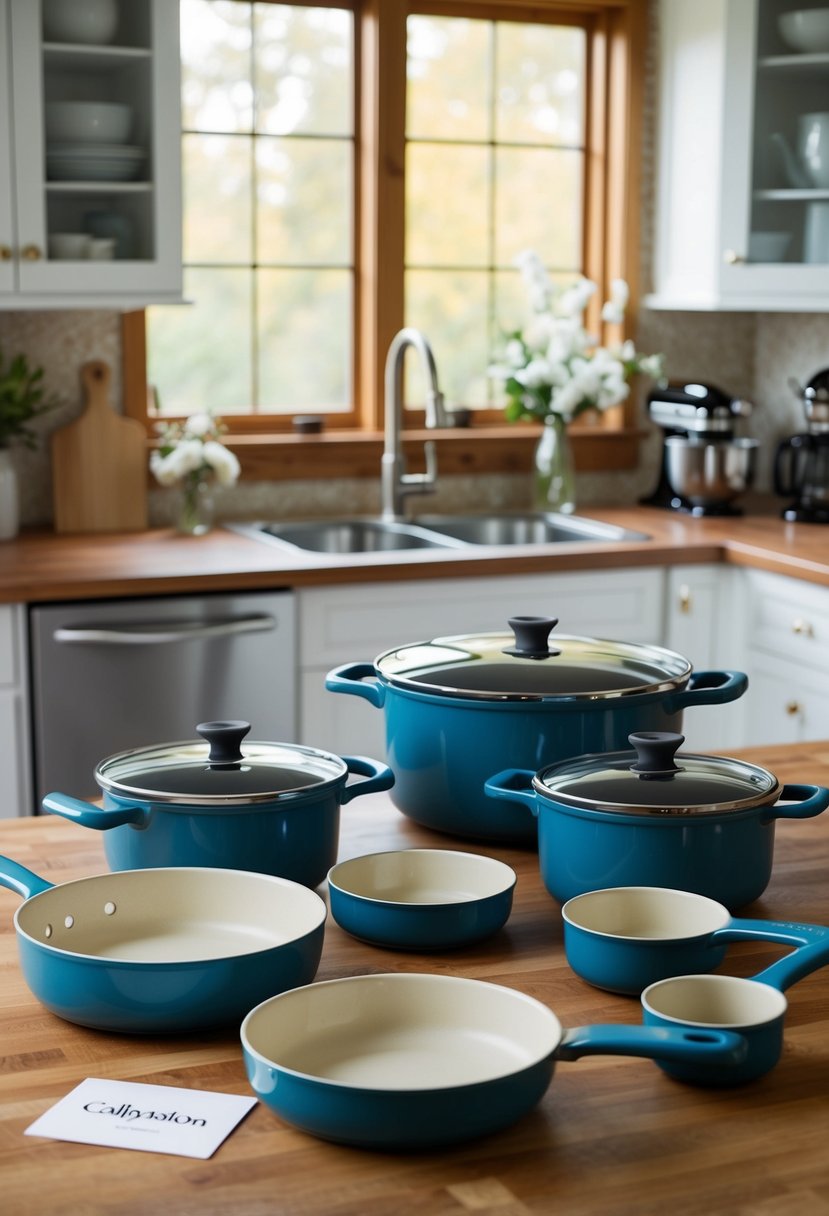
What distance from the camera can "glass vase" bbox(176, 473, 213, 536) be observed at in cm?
353

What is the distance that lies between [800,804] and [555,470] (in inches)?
105

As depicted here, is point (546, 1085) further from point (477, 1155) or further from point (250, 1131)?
point (250, 1131)

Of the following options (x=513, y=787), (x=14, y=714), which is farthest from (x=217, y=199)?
(x=513, y=787)

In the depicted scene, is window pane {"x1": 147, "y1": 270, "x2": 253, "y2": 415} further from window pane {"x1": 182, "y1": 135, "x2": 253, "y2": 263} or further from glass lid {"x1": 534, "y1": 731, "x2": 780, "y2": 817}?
glass lid {"x1": 534, "y1": 731, "x2": 780, "y2": 817}

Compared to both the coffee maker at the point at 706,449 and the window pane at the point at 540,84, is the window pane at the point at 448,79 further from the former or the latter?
the coffee maker at the point at 706,449

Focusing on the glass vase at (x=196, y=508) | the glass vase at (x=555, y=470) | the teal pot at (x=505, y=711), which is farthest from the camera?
the glass vase at (x=555, y=470)

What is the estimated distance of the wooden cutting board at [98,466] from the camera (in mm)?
3590

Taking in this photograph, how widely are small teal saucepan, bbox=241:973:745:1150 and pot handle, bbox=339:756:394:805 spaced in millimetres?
301

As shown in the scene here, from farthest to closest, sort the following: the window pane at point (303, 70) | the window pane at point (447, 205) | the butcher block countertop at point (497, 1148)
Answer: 1. the window pane at point (447, 205)
2. the window pane at point (303, 70)
3. the butcher block countertop at point (497, 1148)

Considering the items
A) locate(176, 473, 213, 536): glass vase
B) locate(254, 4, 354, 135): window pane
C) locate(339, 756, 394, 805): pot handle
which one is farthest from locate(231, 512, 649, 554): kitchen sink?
locate(339, 756, 394, 805): pot handle

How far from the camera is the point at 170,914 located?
3.94 feet

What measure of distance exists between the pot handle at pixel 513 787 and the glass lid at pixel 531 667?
0.08 metres

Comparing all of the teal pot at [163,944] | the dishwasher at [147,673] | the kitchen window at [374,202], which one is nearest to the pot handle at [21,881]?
the teal pot at [163,944]

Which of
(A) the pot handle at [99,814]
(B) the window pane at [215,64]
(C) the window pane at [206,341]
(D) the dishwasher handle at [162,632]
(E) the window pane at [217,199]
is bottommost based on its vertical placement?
(D) the dishwasher handle at [162,632]
